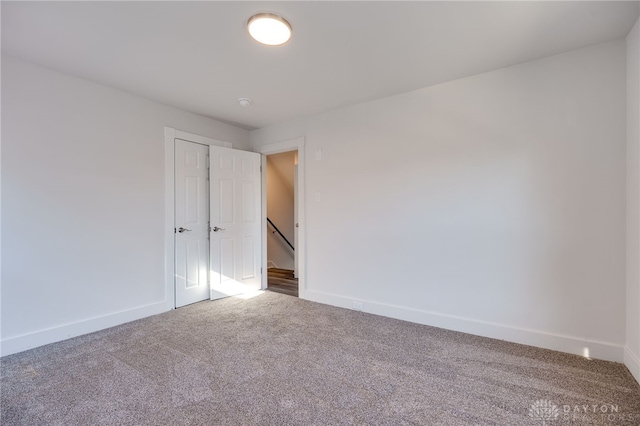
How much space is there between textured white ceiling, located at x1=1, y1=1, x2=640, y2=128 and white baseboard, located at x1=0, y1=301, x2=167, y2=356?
2304 millimetres

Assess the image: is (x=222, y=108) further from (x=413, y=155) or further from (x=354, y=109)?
(x=413, y=155)

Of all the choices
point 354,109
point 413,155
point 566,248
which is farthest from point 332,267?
point 566,248

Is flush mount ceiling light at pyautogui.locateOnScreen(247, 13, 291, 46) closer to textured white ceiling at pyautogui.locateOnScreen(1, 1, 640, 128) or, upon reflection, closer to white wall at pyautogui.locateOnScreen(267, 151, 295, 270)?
textured white ceiling at pyautogui.locateOnScreen(1, 1, 640, 128)

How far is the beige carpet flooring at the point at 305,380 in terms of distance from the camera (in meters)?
1.62

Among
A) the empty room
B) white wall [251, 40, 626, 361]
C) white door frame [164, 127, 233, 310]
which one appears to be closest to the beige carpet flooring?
the empty room

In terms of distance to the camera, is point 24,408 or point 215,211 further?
point 215,211

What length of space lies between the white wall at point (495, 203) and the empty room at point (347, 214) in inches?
0.7

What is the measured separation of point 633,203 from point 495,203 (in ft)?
2.77

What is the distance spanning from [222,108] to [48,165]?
1.78 meters

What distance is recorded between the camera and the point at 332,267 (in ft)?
11.9

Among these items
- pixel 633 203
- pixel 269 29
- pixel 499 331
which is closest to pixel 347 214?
pixel 499 331

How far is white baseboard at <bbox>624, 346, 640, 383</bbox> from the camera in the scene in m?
1.91

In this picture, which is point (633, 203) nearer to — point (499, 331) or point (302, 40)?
point (499, 331)

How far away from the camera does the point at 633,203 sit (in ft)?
6.57
